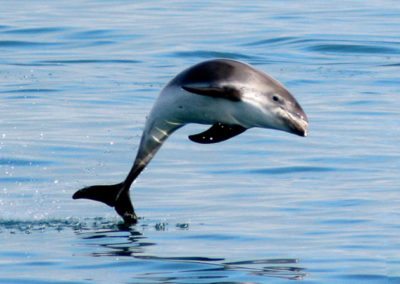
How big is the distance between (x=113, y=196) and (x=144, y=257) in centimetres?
138

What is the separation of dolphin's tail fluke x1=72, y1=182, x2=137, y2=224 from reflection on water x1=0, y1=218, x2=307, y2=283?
0.18 meters

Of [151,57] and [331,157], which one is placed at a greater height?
[151,57]

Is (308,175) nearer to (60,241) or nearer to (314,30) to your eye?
(60,241)

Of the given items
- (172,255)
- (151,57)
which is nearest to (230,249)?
(172,255)

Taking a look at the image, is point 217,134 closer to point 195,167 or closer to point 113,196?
point 113,196

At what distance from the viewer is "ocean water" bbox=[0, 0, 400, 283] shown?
1059 centimetres

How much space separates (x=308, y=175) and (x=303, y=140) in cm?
247

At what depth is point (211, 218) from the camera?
493 inches

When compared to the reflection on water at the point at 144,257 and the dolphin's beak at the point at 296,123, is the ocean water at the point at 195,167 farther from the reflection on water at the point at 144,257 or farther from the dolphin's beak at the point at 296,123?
the dolphin's beak at the point at 296,123

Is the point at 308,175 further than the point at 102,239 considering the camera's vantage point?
Yes

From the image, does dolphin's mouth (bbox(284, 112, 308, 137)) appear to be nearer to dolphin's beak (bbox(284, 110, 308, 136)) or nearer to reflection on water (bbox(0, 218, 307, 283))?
dolphin's beak (bbox(284, 110, 308, 136))

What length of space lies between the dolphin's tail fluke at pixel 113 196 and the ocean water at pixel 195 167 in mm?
244

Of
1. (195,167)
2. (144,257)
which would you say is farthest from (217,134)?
(195,167)

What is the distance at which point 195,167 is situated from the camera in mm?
15352
